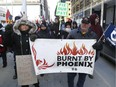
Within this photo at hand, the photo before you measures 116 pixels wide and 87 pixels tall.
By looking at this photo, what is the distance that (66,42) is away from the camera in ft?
17.4

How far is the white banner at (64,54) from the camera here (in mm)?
5258

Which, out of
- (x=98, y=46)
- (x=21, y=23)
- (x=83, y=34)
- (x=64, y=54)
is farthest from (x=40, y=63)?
(x=98, y=46)

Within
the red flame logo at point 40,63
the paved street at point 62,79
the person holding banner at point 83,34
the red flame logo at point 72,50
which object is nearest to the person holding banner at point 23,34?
the red flame logo at point 40,63

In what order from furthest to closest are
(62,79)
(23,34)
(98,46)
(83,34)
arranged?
(62,79) → (23,34) → (83,34) → (98,46)

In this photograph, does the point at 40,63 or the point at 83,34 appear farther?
the point at 40,63

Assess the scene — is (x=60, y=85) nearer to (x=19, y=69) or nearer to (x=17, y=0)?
(x=19, y=69)

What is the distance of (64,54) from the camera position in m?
5.34

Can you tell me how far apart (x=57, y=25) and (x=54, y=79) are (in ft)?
13.9

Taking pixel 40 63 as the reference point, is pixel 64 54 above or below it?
above

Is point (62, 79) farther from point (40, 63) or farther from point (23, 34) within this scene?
point (23, 34)

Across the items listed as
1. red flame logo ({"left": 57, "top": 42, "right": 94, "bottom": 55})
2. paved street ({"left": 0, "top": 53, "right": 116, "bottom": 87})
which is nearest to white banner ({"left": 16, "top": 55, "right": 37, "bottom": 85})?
red flame logo ({"left": 57, "top": 42, "right": 94, "bottom": 55})

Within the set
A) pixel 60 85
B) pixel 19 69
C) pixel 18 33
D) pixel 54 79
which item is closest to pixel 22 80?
pixel 19 69

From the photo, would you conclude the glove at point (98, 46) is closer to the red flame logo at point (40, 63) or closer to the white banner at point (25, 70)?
the red flame logo at point (40, 63)

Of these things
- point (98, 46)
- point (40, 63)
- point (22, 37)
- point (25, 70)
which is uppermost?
point (22, 37)
